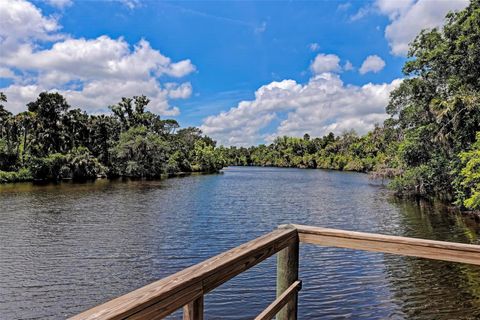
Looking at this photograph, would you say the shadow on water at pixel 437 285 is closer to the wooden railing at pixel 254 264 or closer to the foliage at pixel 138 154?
the wooden railing at pixel 254 264

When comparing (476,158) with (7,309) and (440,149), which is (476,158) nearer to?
(440,149)

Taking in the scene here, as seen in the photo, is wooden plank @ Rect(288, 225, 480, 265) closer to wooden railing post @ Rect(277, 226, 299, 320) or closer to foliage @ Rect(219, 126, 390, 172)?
wooden railing post @ Rect(277, 226, 299, 320)

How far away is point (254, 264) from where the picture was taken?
2.00 meters

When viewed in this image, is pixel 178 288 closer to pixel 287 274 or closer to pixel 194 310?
pixel 194 310

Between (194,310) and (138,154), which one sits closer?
(194,310)

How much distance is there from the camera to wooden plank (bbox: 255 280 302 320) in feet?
6.76

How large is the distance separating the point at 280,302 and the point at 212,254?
33.4 feet

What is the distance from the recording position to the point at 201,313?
1.51 m

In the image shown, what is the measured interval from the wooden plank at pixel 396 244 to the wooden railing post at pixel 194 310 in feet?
3.84

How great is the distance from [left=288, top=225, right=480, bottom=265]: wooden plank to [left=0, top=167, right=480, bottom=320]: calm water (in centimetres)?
579

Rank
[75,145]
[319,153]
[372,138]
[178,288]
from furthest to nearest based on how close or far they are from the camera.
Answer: [319,153]
[372,138]
[75,145]
[178,288]

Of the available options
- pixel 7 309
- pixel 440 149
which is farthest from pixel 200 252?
pixel 440 149

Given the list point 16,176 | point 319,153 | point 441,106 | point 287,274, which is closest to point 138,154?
point 16,176

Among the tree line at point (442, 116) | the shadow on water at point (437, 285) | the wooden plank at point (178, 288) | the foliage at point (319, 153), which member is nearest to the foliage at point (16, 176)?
the tree line at point (442, 116)
